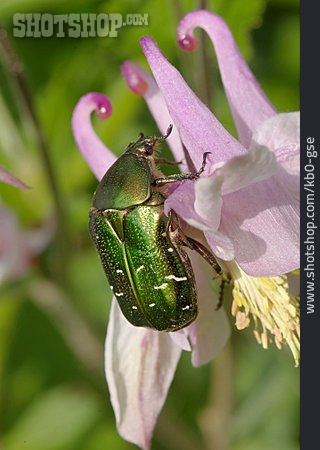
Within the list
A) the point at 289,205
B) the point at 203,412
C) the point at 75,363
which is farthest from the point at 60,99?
the point at 289,205

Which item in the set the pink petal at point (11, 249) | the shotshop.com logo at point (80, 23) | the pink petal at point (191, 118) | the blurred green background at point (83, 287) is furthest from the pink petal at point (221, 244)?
the pink petal at point (11, 249)

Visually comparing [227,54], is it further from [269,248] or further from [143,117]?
[143,117]

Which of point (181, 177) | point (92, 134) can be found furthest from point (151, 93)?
point (181, 177)

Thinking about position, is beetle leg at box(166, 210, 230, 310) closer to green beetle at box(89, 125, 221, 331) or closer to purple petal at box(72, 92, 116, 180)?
green beetle at box(89, 125, 221, 331)

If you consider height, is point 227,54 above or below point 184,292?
above

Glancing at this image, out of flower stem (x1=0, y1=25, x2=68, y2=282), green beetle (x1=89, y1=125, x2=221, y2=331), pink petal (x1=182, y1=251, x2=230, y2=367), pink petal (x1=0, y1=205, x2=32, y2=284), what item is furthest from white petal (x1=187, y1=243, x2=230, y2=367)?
pink petal (x1=0, y1=205, x2=32, y2=284)

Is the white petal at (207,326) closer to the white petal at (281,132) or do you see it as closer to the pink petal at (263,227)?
the pink petal at (263,227)
